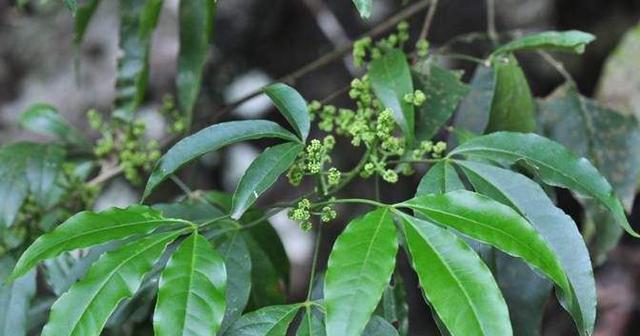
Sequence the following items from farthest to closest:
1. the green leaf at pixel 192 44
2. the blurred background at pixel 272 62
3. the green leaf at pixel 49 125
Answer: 1. the blurred background at pixel 272 62
2. the green leaf at pixel 49 125
3. the green leaf at pixel 192 44

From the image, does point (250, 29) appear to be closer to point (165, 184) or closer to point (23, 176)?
point (165, 184)

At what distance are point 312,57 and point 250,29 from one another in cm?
15

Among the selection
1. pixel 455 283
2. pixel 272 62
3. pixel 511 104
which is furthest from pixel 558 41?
pixel 272 62

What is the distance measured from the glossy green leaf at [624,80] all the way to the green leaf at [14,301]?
97 cm

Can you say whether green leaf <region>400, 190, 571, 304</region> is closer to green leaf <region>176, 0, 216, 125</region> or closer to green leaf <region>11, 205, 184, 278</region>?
green leaf <region>11, 205, 184, 278</region>

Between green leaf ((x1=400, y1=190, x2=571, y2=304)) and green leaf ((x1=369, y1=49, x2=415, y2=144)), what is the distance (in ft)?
0.55

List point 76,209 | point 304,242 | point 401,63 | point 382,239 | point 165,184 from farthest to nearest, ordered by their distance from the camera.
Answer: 1. point 304,242
2. point 165,184
3. point 76,209
4. point 401,63
5. point 382,239

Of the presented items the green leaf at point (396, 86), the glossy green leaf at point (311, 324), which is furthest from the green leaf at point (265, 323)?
the green leaf at point (396, 86)

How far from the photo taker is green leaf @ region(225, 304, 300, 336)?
826 mm

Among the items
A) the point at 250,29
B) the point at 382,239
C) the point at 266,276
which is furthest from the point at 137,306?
the point at 250,29

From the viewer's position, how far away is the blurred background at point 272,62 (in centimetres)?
199

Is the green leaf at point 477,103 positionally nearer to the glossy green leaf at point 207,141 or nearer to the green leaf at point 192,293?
the glossy green leaf at point 207,141

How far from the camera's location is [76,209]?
128cm

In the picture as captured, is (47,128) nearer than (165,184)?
Yes
